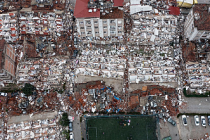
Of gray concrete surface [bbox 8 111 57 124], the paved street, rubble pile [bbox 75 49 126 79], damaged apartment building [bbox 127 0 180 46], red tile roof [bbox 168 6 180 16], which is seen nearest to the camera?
the paved street

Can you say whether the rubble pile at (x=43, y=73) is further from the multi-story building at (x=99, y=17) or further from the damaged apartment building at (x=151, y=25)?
the damaged apartment building at (x=151, y=25)

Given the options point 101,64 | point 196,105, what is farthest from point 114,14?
point 196,105

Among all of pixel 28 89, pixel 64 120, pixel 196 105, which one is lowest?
pixel 64 120

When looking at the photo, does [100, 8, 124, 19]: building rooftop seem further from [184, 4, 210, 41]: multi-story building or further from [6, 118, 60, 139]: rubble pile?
[6, 118, 60, 139]: rubble pile

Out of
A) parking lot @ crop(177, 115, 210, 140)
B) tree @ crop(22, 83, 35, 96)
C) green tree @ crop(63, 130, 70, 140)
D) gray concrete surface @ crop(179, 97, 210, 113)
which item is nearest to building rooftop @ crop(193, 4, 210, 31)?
gray concrete surface @ crop(179, 97, 210, 113)

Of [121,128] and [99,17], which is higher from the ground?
[99,17]

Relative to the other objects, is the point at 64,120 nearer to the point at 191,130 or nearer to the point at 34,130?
the point at 34,130

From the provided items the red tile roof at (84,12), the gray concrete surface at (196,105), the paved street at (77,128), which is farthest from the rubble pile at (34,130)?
the gray concrete surface at (196,105)
